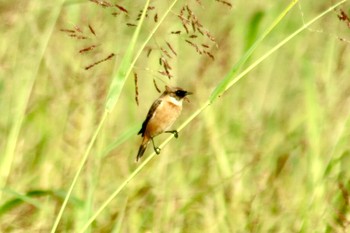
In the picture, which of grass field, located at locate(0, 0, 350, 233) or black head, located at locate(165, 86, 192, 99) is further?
black head, located at locate(165, 86, 192, 99)

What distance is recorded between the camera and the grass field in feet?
12.4

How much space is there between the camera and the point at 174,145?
14.7 feet

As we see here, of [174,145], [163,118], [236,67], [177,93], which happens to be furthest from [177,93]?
[236,67]

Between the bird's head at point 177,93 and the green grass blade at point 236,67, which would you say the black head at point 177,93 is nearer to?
the bird's head at point 177,93

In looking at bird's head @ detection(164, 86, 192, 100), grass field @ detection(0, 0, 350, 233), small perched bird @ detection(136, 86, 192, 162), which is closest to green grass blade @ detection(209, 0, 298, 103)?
grass field @ detection(0, 0, 350, 233)

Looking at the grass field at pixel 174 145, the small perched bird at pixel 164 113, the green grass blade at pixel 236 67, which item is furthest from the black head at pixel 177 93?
the green grass blade at pixel 236 67

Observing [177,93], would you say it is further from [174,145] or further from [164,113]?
[174,145]

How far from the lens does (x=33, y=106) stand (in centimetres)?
441

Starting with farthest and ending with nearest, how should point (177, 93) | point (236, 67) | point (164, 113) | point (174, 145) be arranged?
point (174, 145) < point (177, 93) < point (164, 113) < point (236, 67)

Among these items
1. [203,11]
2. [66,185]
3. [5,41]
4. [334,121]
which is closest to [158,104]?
[66,185]

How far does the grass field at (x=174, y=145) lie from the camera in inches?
149

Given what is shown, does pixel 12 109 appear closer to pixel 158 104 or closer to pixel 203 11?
pixel 158 104

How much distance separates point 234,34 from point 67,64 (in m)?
0.96

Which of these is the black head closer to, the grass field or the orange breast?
the orange breast
